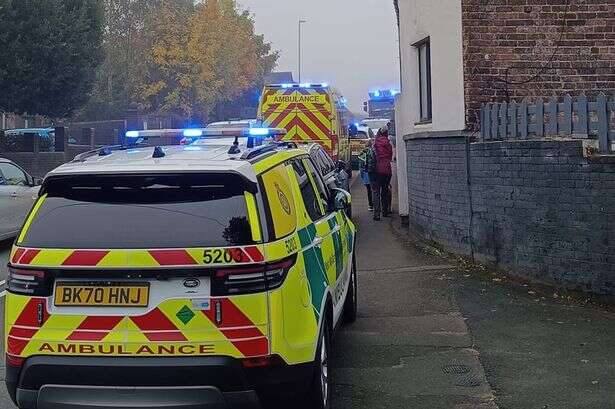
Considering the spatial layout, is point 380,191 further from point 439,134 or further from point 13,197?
point 13,197

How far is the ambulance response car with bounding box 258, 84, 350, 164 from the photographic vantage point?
17438 millimetres

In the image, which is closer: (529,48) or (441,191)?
(529,48)

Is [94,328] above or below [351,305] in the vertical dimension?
above

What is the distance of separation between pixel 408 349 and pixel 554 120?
128 inches

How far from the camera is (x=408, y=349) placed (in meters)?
6.49

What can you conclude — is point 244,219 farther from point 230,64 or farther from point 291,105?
point 230,64

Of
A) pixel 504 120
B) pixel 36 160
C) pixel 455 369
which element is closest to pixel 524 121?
pixel 504 120

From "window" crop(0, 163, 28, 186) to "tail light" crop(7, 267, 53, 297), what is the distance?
361 inches

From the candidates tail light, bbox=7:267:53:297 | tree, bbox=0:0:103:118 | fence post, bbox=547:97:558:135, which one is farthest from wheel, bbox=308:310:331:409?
tree, bbox=0:0:103:118

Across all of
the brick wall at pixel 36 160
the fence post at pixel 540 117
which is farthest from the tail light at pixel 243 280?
the brick wall at pixel 36 160

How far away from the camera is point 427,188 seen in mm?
11586

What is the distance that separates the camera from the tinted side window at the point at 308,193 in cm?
516

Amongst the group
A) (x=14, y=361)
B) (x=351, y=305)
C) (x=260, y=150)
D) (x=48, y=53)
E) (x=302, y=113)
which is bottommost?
(x=351, y=305)

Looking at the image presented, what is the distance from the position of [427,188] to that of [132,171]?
7.95 meters
